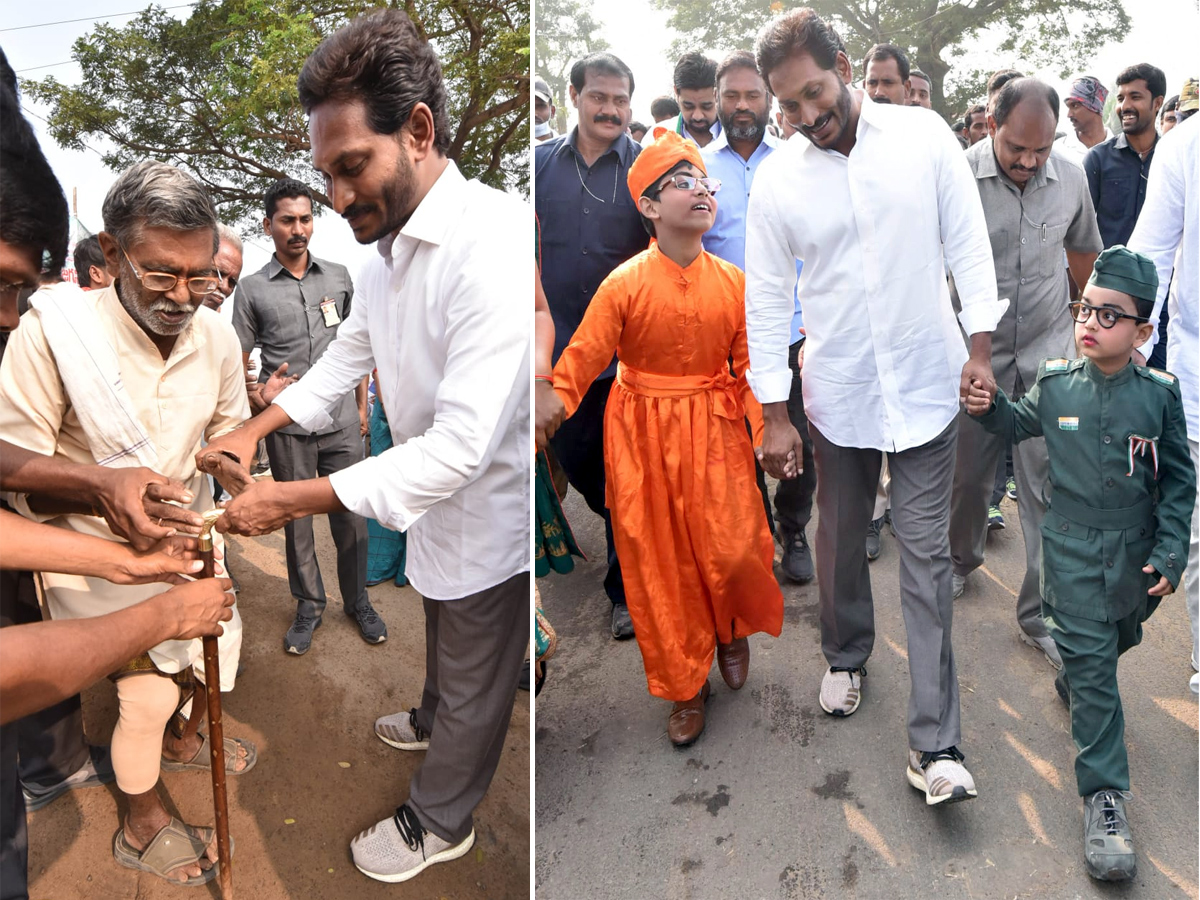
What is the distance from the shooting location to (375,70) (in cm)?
194

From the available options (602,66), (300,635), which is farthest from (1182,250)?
(300,635)

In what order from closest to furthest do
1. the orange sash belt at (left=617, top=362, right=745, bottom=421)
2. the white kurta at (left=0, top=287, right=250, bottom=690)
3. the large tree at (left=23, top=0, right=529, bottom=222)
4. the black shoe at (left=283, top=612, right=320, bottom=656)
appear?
the white kurta at (left=0, top=287, right=250, bottom=690) → the orange sash belt at (left=617, top=362, right=745, bottom=421) → the black shoe at (left=283, top=612, right=320, bottom=656) → the large tree at (left=23, top=0, right=529, bottom=222)

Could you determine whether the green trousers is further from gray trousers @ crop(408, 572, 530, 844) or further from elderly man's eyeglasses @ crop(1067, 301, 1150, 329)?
gray trousers @ crop(408, 572, 530, 844)

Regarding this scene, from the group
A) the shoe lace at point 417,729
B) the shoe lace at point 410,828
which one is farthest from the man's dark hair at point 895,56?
the shoe lace at point 410,828

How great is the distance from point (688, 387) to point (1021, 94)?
1488mm

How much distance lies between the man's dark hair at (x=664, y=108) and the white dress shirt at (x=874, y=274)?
394 centimetres

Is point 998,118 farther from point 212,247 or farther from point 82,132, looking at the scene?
point 82,132

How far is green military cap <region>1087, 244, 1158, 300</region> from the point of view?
2.33 m

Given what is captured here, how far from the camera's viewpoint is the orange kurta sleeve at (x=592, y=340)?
111 inches

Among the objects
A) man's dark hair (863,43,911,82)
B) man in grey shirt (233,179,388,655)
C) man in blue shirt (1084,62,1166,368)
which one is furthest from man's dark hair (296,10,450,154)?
man in blue shirt (1084,62,1166,368)

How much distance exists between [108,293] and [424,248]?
89 cm

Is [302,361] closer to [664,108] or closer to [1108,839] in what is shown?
[1108,839]

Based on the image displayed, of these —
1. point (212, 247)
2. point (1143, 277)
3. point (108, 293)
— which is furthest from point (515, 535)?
point (1143, 277)

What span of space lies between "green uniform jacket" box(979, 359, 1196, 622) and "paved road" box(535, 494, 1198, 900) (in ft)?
1.86
